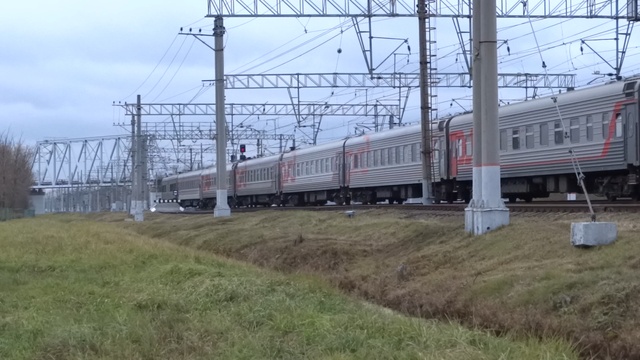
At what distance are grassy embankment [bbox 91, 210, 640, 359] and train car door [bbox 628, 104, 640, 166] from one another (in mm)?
4250

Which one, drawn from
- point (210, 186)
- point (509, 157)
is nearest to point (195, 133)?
point (210, 186)

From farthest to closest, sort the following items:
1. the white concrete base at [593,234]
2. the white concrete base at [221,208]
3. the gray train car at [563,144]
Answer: the white concrete base at [221,208], the gray train car at [563,144], the white concrete base at [593,234]

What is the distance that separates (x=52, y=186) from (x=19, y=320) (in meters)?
133

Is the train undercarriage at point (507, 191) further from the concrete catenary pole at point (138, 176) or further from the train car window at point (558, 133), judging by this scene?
the concrete catenary pole at point (138, 176)

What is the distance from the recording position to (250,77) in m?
47.3

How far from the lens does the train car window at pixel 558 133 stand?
1046 inches

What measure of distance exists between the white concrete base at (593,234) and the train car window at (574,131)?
1205 centimetres

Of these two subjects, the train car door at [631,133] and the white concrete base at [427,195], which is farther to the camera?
→ the white concrete base at [427,195]

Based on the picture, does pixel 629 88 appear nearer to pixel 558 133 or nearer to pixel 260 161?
pixel 558 133

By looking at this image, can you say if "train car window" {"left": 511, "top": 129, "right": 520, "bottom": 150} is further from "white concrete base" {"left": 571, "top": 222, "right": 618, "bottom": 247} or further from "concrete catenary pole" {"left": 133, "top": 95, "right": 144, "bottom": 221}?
"concrete catenary pole" {"left": 133, "top": 95, "right": 144, "bottom": 221}

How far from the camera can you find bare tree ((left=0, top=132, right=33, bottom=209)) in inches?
3346

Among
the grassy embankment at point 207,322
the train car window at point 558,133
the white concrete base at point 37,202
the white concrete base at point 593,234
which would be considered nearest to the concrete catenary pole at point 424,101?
the train car window at point 558,133

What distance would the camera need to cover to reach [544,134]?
27.6 m

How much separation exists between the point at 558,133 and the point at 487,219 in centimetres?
909
